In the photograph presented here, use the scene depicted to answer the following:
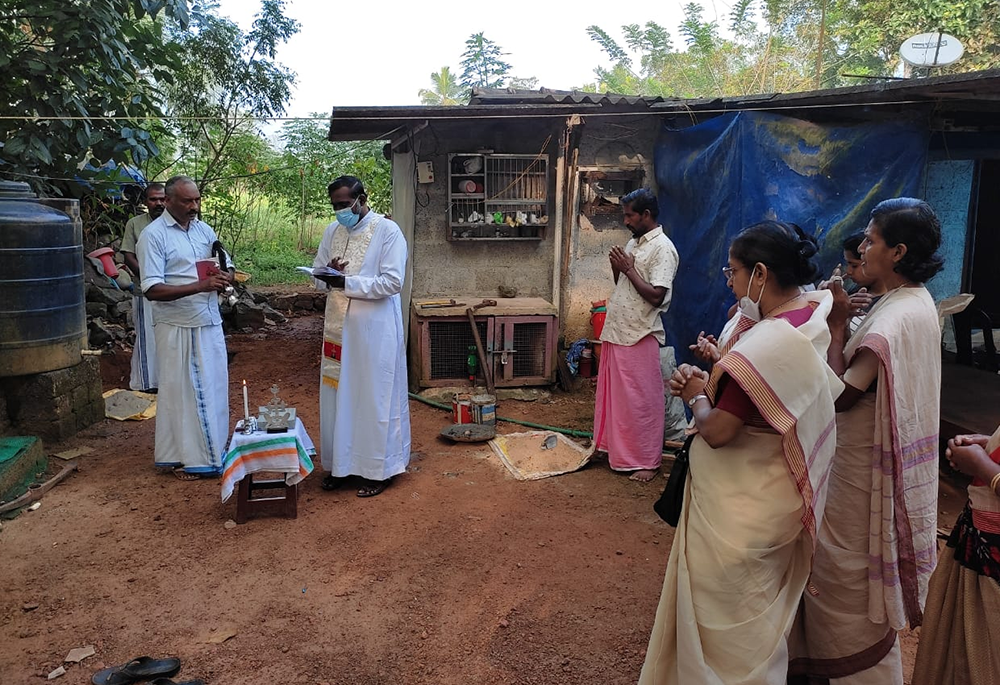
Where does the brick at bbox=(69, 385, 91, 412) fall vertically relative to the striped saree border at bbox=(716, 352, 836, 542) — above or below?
below

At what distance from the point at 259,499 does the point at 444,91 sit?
1665cm

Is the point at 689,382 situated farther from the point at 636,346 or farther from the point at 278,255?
the point at 278,255

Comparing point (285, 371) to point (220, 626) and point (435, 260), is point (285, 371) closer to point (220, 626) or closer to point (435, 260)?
point (435, 260)

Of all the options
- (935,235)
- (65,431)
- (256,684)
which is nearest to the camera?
(935,235)

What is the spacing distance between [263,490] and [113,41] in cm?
380

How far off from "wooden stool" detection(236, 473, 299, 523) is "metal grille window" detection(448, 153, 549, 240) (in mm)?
3524

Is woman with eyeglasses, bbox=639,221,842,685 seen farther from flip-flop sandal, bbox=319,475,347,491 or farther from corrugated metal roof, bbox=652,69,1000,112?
flip-flop sandal, bbox=319,475,347,491

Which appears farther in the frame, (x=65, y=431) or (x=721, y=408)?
(x=65, y=431)

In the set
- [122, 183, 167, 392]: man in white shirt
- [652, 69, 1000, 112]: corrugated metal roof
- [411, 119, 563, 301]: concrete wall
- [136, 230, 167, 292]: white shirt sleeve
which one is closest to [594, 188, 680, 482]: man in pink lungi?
[652, 69, 1000, 112]: corrugated metal roof

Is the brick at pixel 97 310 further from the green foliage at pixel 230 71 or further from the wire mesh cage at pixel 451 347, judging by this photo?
the wire mesh cage at pixel 451 347

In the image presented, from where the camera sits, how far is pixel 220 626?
3.20m

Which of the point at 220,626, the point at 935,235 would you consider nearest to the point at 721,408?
the point at 935,235

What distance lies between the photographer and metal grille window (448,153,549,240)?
707cm

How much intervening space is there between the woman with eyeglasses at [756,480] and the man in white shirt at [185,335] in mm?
3547
